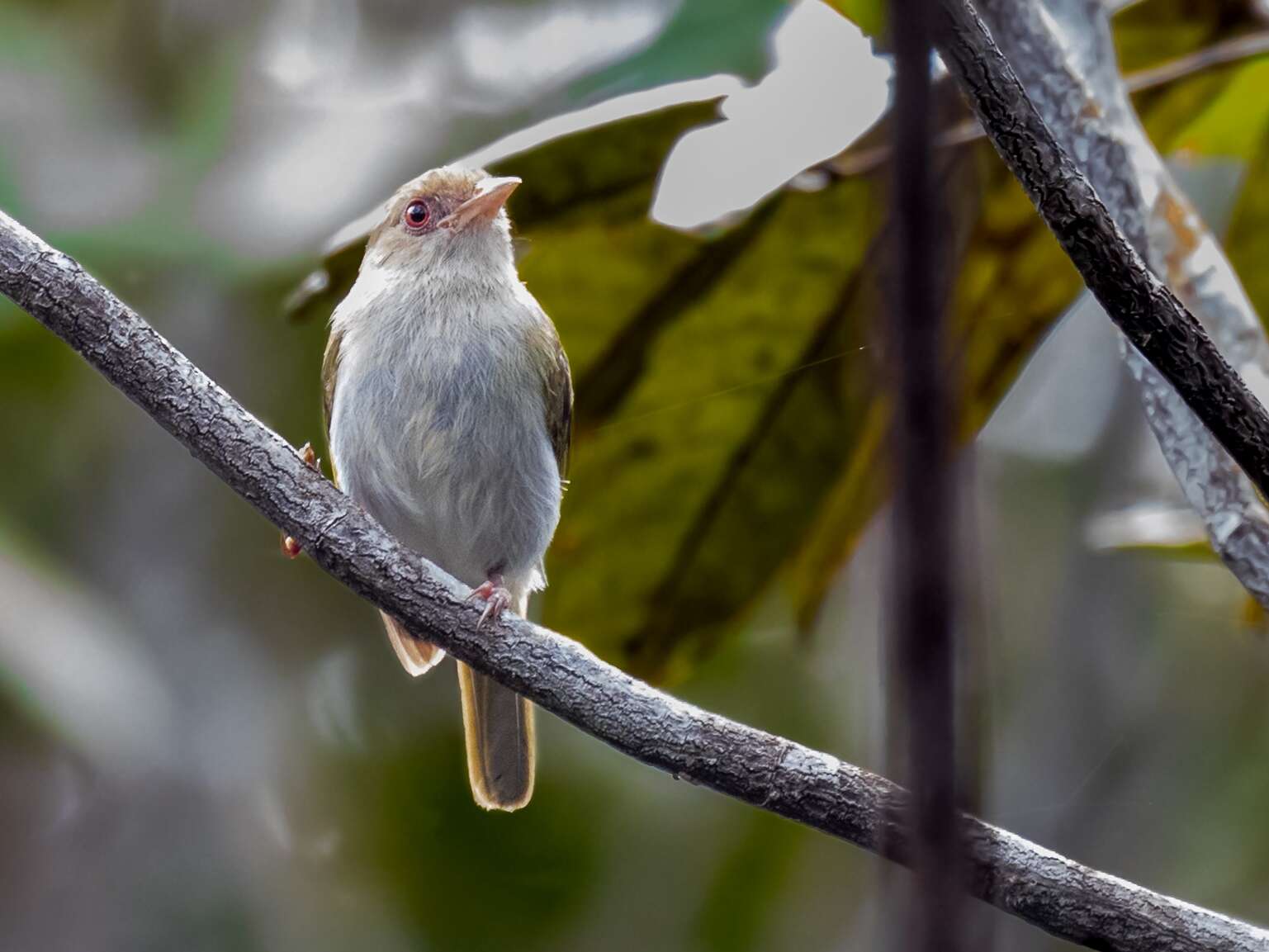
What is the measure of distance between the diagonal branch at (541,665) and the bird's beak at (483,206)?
4.72 feet

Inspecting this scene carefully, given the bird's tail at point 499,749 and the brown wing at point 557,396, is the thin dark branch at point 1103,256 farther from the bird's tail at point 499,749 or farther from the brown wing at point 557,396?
the bird's tail at point 499,749

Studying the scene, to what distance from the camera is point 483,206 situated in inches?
133

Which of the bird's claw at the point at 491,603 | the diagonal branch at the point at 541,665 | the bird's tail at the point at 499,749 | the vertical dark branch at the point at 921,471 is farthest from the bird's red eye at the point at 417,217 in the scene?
the vertical dark branch at the point at 921,471

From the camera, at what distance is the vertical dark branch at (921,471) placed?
1.50ft

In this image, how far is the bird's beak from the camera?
3.37m

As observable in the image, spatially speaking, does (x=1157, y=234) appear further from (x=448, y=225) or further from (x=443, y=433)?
(x=448, y=225)

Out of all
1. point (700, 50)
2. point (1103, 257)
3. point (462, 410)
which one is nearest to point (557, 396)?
point (462, 410)

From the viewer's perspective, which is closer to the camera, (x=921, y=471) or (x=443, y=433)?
(x=921, y=471)

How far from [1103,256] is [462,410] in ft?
6.35

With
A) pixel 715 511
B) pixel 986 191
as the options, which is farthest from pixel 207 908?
pixel 986 191

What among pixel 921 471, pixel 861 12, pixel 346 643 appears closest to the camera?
pixel 921 471

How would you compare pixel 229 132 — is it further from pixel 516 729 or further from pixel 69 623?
pixel 516 729

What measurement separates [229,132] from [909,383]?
5230mm

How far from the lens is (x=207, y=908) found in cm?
598
